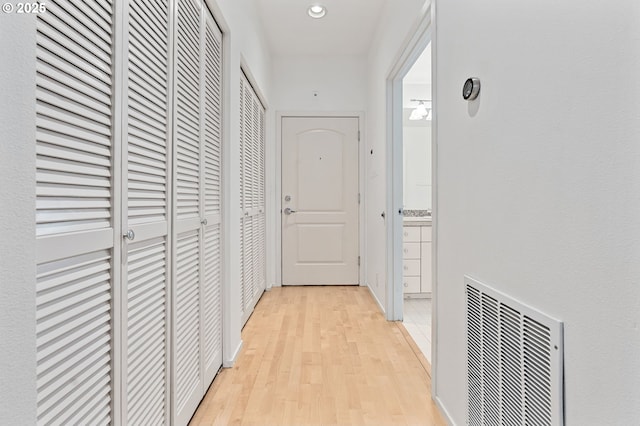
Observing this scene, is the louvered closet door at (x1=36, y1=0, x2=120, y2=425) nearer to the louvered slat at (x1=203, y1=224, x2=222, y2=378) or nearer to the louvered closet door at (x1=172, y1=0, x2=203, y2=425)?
the louvered closet door at (x1=172, y1=0, x2=203, y2=425)

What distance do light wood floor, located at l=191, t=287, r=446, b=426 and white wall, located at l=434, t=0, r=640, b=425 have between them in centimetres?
46

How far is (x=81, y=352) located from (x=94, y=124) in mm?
529

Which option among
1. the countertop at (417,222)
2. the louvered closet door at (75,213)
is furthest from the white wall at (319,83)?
the louvered closet door at (75,213)

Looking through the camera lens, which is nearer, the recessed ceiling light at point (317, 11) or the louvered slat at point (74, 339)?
the louvered slat at point (74, 339)

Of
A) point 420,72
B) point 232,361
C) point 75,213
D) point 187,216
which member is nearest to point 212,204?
point 187,216

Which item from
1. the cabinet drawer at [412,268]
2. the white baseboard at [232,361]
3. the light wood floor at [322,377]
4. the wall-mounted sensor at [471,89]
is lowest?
the light wood floor at [322,377]

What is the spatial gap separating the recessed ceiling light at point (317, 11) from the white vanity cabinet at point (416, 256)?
2064 mm

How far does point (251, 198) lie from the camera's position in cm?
342

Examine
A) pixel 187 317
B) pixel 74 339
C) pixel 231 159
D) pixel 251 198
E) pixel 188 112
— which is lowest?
pixel 187 317

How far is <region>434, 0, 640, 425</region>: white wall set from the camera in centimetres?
72

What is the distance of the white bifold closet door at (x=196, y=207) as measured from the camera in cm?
155

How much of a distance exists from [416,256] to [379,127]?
127cm

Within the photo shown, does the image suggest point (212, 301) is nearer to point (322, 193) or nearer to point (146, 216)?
point (146, 216)

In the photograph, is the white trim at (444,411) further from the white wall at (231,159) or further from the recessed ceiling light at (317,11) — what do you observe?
the recessed ceiling light at (317,11)
